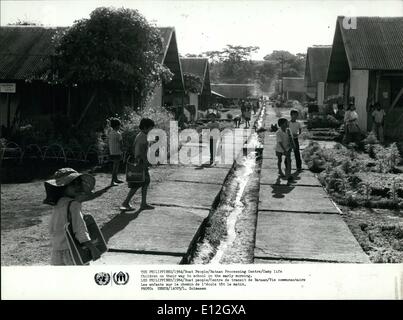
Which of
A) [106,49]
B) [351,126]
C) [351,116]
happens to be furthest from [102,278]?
[351,126]

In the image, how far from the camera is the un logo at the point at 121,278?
165 inches

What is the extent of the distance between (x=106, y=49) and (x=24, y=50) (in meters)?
3.20

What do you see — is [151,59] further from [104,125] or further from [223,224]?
[223,224]

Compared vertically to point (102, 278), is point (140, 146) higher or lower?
higher

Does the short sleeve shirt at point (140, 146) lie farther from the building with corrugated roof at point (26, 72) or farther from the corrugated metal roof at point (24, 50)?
the corrugated metal roof at point (24, 50)

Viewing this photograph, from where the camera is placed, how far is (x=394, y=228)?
6.34 metres

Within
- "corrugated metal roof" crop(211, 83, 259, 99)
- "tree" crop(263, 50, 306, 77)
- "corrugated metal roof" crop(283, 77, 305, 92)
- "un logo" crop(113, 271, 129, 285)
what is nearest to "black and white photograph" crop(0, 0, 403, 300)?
"un logo" crop(113, 271, 129, 285)

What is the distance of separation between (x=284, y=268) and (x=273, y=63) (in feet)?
331

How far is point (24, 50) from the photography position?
46.0 feet

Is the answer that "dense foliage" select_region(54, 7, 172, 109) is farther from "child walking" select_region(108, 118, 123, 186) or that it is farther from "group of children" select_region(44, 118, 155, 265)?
"group of children" select_region(44, 118, 155, 265)

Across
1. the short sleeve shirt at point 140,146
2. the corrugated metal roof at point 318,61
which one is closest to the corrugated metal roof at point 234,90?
the corrugated metal roof at point 318,61

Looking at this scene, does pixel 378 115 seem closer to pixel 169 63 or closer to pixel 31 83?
pixel 169 63

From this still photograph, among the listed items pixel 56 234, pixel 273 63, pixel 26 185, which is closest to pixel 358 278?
pixel 56 234

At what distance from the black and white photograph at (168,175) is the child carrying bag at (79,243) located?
0.04ft
